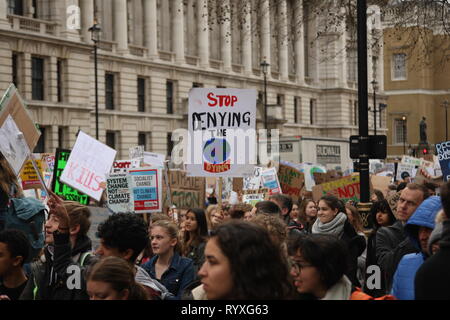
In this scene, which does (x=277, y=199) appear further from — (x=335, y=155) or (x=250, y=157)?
(x=335, y=155)

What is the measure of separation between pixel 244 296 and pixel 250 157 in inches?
320

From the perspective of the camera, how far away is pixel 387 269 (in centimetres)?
634

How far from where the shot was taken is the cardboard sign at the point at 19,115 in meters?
7.36

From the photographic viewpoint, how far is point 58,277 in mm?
5375

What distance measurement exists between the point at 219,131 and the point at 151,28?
3844 centimetres

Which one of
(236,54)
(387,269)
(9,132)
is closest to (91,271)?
(387,269)

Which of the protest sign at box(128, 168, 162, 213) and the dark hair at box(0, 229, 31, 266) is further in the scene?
the protest sign at box(128, 168, 162, 213)

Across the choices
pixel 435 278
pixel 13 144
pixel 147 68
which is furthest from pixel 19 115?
pixel 147 68

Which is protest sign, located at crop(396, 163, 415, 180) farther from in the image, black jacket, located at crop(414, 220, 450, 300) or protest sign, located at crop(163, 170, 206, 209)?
black jacket, located at crop(414, 220, 450, 300)

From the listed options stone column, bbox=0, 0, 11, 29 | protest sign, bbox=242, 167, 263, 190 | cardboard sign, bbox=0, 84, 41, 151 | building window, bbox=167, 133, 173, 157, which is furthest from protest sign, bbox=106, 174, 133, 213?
building window, bbox=167, 133, 173, 157

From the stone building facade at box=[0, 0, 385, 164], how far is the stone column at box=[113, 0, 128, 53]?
55mm

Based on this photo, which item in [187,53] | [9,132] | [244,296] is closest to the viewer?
[244,296]

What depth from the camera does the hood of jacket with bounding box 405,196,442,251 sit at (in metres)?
4.69
